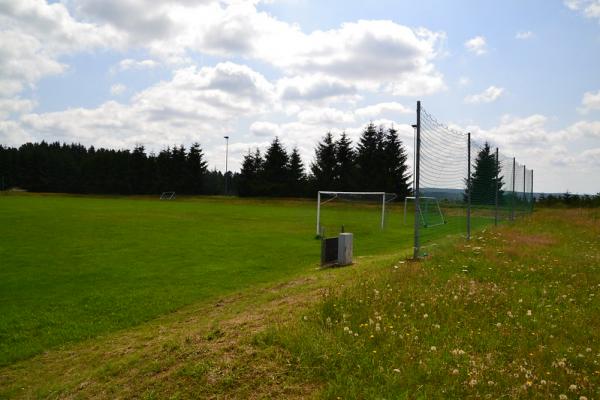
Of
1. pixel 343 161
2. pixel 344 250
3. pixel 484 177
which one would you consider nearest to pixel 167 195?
pixel 343 161

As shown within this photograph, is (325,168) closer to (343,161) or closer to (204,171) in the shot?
(343,161)

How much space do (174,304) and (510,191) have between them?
22118 mm

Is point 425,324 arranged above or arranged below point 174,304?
above

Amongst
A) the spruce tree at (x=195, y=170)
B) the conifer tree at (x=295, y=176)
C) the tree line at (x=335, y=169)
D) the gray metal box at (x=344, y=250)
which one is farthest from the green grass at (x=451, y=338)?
the spruce tree at (x=195, y=170)

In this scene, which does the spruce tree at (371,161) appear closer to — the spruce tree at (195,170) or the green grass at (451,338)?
the spruce tree at (195,170)

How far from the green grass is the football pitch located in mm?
4410

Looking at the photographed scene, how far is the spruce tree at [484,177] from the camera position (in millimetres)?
18322

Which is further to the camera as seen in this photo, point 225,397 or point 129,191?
point 129,191

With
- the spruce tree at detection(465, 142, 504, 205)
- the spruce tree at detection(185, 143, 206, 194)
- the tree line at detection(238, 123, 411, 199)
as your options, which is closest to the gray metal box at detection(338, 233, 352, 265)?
the spruce tree at detection(465, 142, 504, 205)

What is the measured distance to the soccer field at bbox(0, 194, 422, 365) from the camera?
8.77 meters

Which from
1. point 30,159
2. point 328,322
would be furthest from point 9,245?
point 30,159

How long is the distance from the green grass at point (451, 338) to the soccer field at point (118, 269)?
14.6 feet

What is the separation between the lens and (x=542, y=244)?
14086 mm

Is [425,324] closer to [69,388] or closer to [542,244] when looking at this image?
[69,388]
